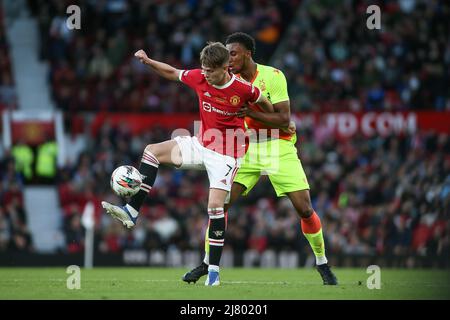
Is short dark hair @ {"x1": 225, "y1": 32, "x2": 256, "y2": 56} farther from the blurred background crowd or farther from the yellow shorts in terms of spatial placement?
the blurred background crowd

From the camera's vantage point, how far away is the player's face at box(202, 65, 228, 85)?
10.3 meters

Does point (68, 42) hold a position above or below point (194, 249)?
above

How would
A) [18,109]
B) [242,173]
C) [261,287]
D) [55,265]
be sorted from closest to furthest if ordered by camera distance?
[261,287]
[242,173]
[55,265]
[18,109]

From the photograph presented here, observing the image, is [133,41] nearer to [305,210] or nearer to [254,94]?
[305,210]

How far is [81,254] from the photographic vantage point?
19.3m

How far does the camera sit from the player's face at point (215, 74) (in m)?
10.3

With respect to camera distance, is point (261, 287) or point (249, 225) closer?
point (261, 287)

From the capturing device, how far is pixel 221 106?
10.6 m

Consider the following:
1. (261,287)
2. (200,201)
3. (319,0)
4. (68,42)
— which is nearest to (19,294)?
(261,287)

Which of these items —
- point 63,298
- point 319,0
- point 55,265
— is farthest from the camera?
point 319,0

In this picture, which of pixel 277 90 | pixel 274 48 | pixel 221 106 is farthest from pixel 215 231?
pixel 274 48

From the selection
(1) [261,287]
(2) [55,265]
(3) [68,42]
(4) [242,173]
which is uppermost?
(3) [68,42]

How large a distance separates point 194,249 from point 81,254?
236 cm

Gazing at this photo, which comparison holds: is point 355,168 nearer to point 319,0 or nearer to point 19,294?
point 319,0
